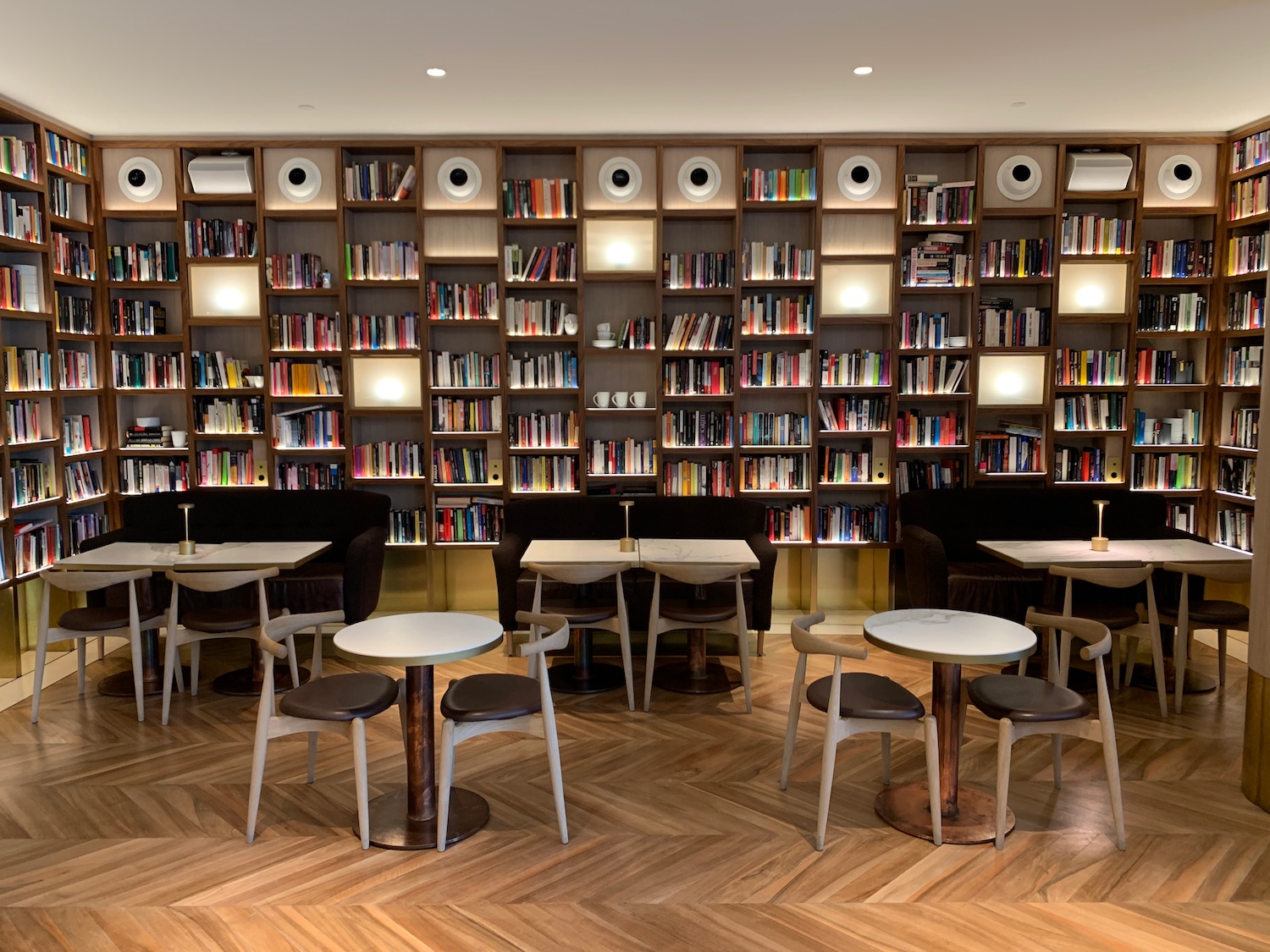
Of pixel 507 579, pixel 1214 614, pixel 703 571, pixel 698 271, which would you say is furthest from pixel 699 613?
pixel 1214 614

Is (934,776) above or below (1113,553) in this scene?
below

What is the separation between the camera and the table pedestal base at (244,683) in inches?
207

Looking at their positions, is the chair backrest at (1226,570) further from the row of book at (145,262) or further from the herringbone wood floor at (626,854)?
the row of book at (145,262)

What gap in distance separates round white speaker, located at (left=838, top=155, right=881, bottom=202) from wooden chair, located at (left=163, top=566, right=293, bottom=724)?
4.34m

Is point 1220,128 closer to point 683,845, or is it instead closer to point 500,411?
point 500,411

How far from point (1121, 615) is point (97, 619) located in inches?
208

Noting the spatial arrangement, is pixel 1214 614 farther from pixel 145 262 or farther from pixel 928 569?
pixel 145 262

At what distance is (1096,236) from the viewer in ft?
21.6

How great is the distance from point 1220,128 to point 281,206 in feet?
20.5

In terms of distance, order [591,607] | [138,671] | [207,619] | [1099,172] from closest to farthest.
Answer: [138,671] → [207,619] → [591,607] → [1099,172]

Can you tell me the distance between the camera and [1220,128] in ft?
20.9

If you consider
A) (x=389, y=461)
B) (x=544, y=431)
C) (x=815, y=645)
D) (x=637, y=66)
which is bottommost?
(x=815, y=645)

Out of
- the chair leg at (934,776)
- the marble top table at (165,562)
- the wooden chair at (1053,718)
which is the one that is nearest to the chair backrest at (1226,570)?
the wooden chair at (1053,718)

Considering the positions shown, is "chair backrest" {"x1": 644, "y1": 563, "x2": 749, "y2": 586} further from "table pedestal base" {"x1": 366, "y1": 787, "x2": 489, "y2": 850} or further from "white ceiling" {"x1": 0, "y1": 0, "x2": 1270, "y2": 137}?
"white ceiling" {"x1": 0, "y1": 0, "x2": 1270, "y2": 137}
